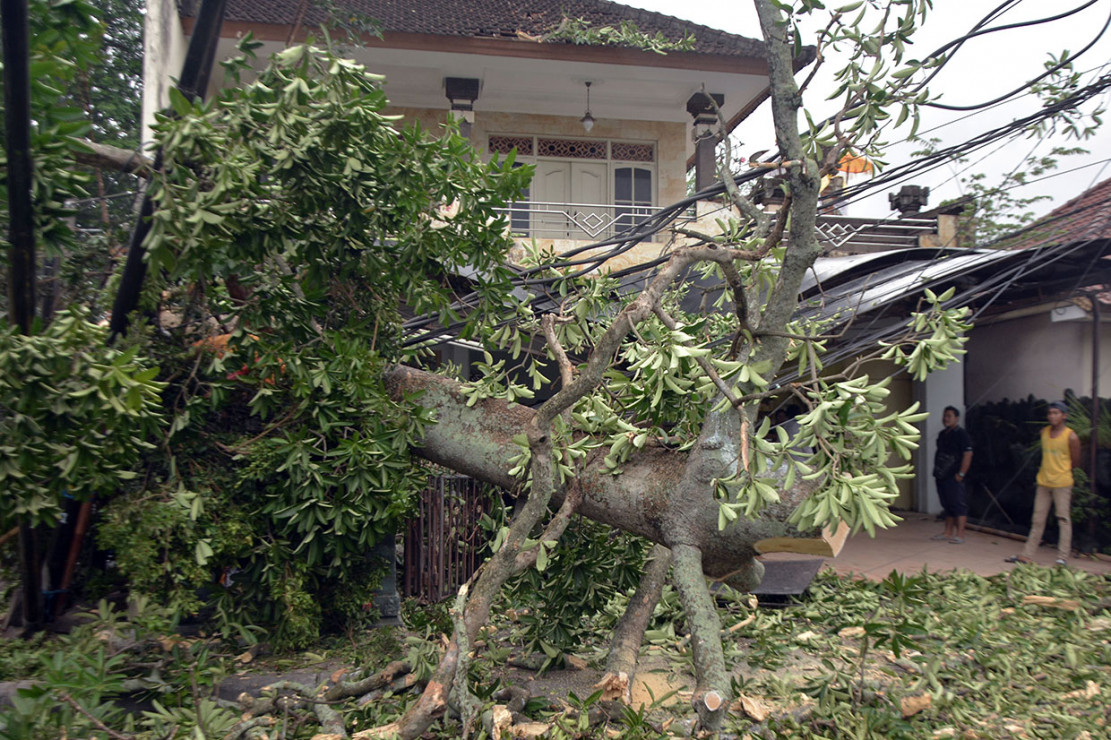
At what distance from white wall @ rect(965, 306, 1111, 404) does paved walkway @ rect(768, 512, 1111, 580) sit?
194 centimetres

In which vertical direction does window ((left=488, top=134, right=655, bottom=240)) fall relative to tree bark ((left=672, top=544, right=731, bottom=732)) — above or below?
above

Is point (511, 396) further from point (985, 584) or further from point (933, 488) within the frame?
point (933, 488)

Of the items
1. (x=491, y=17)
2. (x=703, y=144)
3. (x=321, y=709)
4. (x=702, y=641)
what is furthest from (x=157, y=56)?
(x=702, y=641)

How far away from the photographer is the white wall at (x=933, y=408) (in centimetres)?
1093

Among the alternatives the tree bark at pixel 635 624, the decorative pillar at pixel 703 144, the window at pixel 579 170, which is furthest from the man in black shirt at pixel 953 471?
the tree bark at pixel 635 624

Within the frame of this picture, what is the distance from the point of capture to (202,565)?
12.8 ft

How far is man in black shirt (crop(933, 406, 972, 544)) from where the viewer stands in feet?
29.7

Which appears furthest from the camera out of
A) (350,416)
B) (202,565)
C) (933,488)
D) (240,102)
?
(933,488)

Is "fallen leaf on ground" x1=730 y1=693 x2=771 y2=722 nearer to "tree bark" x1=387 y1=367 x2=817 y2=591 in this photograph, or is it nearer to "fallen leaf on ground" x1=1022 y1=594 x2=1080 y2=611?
"tree bark" x1=387 y1=367 x2=817 y2=591

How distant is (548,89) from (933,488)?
8.52 metres

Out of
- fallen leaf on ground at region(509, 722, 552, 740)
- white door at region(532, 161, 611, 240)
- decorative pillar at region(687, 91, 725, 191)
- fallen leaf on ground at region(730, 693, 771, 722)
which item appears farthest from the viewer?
white door at region(532, 161, 611, 240)

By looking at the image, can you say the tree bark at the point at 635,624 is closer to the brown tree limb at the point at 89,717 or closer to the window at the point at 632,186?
the brown tree limb at the point at 89,717

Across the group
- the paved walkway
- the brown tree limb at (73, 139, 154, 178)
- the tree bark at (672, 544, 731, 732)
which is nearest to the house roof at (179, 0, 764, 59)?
the brown tree limb at (73, 139, 154, 178)

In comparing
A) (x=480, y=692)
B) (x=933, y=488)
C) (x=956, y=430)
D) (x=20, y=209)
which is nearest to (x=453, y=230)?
(x=20, y=209)
